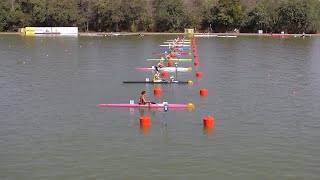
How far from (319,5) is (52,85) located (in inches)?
3715

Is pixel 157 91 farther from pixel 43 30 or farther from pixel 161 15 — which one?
pixel 161 15

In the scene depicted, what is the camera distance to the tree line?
365 ft

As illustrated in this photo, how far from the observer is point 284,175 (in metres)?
17.3

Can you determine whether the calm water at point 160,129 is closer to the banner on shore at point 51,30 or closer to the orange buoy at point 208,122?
Answer: the orange buoy at point 208,122

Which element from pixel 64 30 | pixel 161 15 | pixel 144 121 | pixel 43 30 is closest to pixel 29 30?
pixel 43 30

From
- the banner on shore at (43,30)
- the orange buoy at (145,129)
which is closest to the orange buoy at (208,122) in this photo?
the orange buoy at (145,129)

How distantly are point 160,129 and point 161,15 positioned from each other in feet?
314

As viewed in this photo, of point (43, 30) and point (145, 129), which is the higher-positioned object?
point (43, 30)

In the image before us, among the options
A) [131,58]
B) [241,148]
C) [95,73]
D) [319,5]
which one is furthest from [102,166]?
[319,5]

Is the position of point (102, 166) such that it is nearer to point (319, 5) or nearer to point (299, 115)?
point (299, 115)

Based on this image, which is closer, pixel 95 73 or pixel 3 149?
pixel 3 149

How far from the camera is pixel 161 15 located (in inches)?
4589

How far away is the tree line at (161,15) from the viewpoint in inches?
4377

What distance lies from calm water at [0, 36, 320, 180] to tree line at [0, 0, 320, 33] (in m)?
72.4
